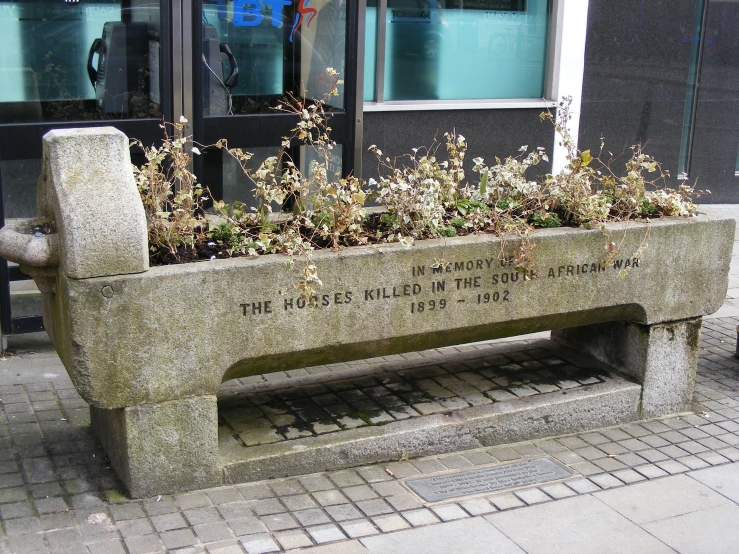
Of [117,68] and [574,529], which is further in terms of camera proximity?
[117,68]

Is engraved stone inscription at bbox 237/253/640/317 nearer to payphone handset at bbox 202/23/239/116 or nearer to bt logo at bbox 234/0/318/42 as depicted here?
payphone handset at bbox 202/23/239/116

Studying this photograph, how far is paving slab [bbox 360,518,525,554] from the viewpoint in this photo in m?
4.10

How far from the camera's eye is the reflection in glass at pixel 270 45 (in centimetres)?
732

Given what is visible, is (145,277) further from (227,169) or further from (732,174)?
(732,174)

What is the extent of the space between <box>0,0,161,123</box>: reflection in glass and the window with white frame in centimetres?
318

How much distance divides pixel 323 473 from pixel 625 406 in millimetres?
1967

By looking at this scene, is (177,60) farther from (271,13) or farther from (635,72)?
(635,72)

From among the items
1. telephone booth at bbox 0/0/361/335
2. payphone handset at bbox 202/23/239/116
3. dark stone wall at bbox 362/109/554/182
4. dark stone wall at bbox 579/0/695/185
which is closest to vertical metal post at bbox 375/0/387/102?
dark stone wall at bbox 362/109/554/182

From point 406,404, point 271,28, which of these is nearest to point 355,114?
point 271,28

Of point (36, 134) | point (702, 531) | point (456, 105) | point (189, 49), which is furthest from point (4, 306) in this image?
point (456, 105)

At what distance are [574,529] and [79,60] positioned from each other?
479cm

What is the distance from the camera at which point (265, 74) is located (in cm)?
745

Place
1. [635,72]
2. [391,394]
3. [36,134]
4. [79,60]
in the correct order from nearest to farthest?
[391,394], [36,134], [79,60], [635,72]

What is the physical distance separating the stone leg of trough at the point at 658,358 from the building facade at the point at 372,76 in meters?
2.70
